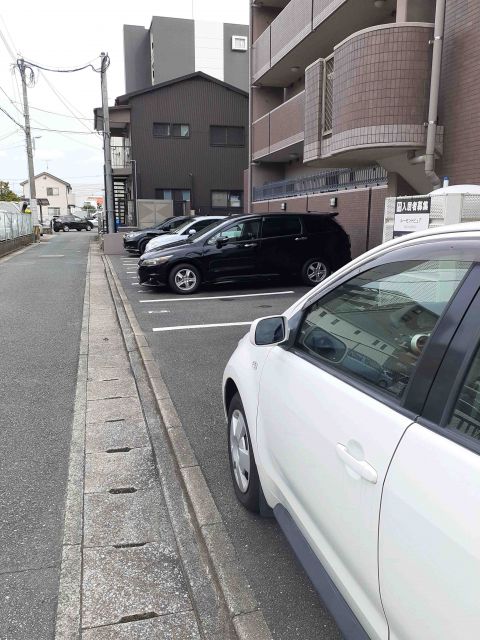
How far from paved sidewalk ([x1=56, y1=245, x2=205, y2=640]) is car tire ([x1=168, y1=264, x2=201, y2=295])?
18.4ft

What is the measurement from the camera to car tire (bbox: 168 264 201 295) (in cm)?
1010

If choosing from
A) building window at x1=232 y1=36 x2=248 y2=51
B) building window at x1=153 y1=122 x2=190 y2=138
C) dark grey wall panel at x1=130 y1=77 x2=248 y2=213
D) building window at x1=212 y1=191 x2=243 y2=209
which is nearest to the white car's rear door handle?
dark grey wall panel at x1=130 y1=77 x2=248 y2=213

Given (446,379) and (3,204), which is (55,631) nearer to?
(446,379)

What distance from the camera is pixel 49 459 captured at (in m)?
3.55

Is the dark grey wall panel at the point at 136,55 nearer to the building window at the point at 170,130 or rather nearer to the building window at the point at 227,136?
the building window at the point at 170,130

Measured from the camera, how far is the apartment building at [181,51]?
39562mm

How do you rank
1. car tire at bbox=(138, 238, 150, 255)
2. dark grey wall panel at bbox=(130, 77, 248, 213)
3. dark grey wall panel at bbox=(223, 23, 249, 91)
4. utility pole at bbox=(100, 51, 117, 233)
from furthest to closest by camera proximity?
dark grey wall panel at bbox=(223, 23, 249, 91) → dark grey wall panel at bbox=(130, 77, 248, 213) → utility pole at bbox=(100, 51, 117, 233) → car tire at bbox=(138, 238, 150, 255)

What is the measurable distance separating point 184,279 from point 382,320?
837 centimetres

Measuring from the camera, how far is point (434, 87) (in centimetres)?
775

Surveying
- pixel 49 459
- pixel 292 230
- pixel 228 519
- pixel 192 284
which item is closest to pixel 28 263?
pixel 192 284

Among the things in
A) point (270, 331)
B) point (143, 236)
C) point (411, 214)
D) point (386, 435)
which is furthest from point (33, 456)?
point (143, 236)

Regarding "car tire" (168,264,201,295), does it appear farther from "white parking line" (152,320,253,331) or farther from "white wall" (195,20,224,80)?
"white wall" (195,20,224,80)

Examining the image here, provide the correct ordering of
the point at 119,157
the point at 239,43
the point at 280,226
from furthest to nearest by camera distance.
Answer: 1. the point at 239,43
2. the point at 119,157
3. the point at 280,226

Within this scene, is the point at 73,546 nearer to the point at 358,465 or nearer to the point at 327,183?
the point at 358,465
